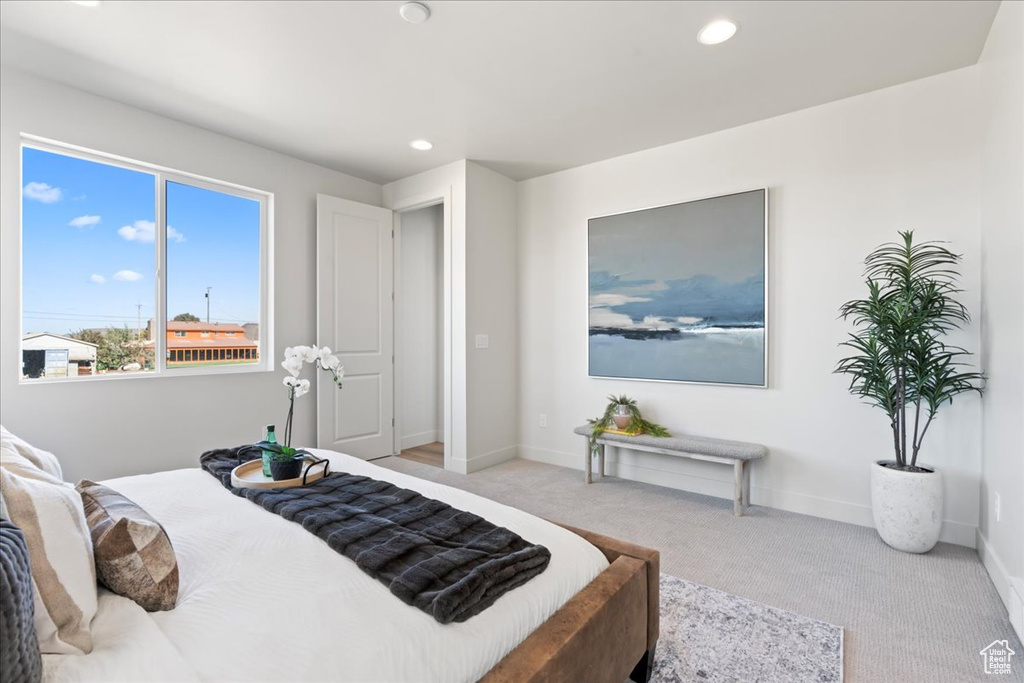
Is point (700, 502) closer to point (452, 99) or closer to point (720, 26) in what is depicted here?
point (720, 26)

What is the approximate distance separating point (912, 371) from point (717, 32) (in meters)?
2.07

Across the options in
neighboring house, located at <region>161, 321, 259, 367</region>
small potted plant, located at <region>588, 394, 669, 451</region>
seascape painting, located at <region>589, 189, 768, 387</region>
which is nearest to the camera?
seascape painting, located at <region>589, 189, 768, 387</region>

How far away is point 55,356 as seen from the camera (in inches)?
118

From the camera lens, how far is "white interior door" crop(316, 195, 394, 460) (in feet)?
13.9

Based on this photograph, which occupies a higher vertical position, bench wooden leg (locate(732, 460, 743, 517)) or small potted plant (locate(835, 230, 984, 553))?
small potted plant (locate(835, 230, 984, 553))

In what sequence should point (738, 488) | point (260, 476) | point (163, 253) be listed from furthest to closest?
1. point (163, 253)
2. point (738, 488)
3. point (260, 476)

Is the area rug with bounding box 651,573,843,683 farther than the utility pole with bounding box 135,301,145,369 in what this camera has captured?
No

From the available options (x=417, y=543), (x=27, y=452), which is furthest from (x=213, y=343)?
(x=417, y=543)

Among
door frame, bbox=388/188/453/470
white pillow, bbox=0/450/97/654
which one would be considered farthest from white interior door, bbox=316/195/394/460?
white pillow, bbox=0/450/97/654

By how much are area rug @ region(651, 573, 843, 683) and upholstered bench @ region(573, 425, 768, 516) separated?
114 cm

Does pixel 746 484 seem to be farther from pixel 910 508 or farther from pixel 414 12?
pixel 414 12

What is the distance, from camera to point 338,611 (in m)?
1.04

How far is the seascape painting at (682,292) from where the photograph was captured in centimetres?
338

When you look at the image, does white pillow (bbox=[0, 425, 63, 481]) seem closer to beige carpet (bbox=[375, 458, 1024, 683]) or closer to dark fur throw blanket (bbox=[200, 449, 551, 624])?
dark fur throw blanket (bbox=[200, 449, 551, 624])
